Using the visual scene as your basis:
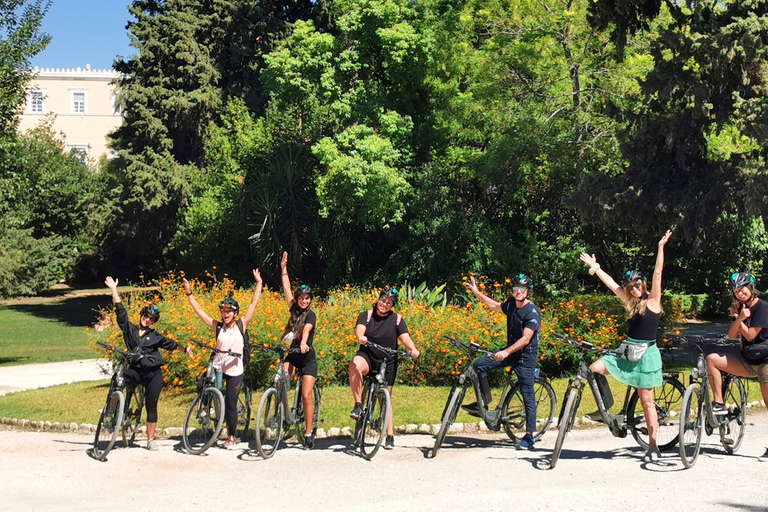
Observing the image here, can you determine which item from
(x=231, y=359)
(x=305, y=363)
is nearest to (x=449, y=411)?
(x=305, y=363)

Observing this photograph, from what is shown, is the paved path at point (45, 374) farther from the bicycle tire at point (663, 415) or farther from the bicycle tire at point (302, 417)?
the bicycle tire at point (663, 415)

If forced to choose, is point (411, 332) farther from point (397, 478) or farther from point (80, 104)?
point (80, 104)

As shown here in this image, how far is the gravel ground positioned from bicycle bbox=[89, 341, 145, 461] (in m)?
0.19

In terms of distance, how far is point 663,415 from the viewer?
31.8ft

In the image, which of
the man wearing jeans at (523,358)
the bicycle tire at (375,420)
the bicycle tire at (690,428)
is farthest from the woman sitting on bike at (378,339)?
the bicycle tire at (690,428)

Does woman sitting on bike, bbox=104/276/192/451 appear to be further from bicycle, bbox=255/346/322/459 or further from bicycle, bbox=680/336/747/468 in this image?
bicycle, bbox=680/336/747/468

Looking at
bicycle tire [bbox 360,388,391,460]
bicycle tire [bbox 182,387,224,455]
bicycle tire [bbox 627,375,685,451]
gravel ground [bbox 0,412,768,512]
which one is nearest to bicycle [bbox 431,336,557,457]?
gravel ground [bbox 0,412,768,512]

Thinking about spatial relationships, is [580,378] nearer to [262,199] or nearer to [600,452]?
[600,452]

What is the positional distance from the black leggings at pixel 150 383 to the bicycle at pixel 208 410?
478 millimetres

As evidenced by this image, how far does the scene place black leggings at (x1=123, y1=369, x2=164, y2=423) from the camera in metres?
10.4

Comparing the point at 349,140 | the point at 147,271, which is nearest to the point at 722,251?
the point at 349,140

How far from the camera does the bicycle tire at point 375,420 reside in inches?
381

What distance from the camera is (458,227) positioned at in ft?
86.3

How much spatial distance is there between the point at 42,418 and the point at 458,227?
15354 millimetres
